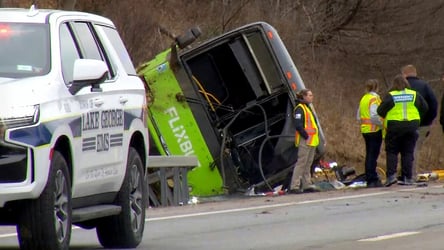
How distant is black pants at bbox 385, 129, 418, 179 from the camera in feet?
64.6

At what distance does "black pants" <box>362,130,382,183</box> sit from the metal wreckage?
151 centimetres

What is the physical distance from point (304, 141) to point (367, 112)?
6.10 ft

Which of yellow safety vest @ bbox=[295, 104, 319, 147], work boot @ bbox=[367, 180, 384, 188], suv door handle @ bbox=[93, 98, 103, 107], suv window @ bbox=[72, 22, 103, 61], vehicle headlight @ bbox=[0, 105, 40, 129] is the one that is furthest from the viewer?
work boot @ bbox=[367, 180, 384, 188]

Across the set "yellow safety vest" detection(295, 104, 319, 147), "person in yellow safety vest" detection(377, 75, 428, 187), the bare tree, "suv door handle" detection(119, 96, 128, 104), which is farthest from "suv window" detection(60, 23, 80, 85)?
the bare tree

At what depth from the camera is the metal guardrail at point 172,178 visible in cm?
1686

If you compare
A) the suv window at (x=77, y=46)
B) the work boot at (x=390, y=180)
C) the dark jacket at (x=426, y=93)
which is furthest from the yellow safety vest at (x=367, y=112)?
the suv window at (x=77, y=46)

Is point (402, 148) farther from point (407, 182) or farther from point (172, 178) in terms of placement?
point (172, 178)

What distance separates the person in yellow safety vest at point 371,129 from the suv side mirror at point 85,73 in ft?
37.4

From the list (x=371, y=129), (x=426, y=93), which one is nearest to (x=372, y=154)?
(x=371, y=129)

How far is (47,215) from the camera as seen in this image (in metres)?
8.32

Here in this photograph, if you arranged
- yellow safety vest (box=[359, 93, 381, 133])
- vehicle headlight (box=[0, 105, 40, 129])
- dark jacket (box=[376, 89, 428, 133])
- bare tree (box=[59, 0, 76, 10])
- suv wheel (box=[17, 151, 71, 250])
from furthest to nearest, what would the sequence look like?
1. bare tree (box=[59, 0, 76, 10])
2. yellow safety vest (box=[359, 93, 381, 133])
3. dark jacket (box=[376, 89, 428, 133])
4. suv wheel (box=[17, 151, 71, 250])
5. vehicle headlight (box=[0, 105, 40, 129])

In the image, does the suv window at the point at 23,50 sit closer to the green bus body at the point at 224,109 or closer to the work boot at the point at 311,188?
the green bus body at the point at 224,109

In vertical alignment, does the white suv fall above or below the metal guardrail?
above

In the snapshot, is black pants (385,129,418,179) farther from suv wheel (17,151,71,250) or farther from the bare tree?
suv wheel (17,151,71,250)
